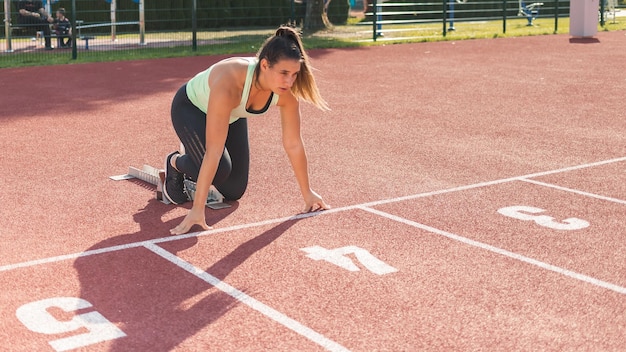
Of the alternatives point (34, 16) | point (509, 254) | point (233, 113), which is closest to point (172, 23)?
point (34, 16)

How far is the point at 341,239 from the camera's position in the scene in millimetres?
6312

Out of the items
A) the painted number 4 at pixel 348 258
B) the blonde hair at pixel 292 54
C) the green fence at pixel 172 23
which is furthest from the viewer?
the green fence at pixel 172 23

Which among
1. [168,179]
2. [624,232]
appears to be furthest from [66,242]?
[624,232]

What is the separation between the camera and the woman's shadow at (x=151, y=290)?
465cm

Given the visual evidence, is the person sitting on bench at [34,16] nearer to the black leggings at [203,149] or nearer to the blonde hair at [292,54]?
the black leggings at [203,149]

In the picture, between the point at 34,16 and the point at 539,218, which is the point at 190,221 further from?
the point at 34,16

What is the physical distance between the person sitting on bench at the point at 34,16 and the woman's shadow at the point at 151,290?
16.2 metres

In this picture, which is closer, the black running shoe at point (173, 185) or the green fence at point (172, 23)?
the black running shoe at point (173, 185)

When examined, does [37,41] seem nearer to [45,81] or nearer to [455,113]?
[45,81]

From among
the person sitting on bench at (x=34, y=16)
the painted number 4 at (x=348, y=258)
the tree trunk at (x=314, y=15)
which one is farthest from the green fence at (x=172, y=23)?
the painted number 4 at (x=348, y=258)

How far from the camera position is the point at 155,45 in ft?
75.9

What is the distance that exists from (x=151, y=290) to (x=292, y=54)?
1799mm

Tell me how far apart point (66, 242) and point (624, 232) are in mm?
3938

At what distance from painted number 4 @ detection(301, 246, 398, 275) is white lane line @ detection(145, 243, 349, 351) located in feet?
2.49
